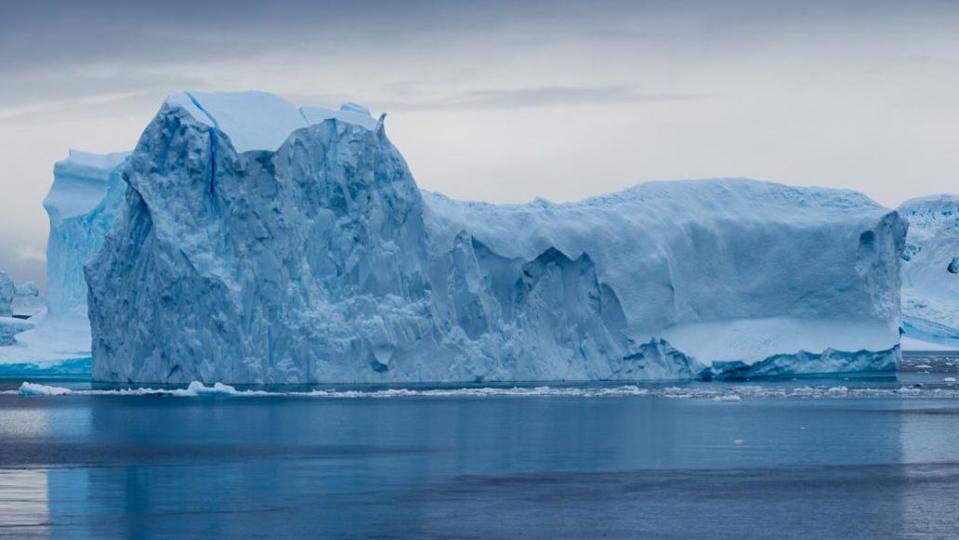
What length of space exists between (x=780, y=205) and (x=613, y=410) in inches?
604

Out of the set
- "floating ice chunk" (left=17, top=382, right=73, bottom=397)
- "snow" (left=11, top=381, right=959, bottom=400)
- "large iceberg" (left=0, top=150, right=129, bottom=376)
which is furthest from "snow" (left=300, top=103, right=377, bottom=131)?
"large iceberg" (left=0, top=150, right=129, bottom=376)

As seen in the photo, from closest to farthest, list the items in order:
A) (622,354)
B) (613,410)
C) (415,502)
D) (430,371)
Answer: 1. (415,502)
2. (613,410)
3. (430,371)
4. (622,354)

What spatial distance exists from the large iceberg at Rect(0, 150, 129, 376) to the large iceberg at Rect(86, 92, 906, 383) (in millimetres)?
8874

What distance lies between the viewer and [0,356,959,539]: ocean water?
43.5 ft

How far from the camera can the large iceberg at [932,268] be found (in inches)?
2731

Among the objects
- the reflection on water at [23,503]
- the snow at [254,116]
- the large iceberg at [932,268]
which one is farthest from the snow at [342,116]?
the large iceberg at [932,268]

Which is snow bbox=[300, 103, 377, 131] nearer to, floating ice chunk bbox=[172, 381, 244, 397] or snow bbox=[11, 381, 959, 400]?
snow bbox=[11, 381, 959, 400]

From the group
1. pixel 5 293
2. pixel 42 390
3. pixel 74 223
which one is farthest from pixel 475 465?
pixel 5 293

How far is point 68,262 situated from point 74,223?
50.4 inches

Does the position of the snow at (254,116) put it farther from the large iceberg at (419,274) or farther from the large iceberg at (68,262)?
the large iceberg at (68,262)

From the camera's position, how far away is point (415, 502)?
48.2 feet

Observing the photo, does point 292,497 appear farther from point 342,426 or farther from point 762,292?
point 762,292

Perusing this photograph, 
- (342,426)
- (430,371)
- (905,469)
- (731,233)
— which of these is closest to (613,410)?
(342,426)

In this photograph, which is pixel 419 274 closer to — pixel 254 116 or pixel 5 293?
pixel 254 116
